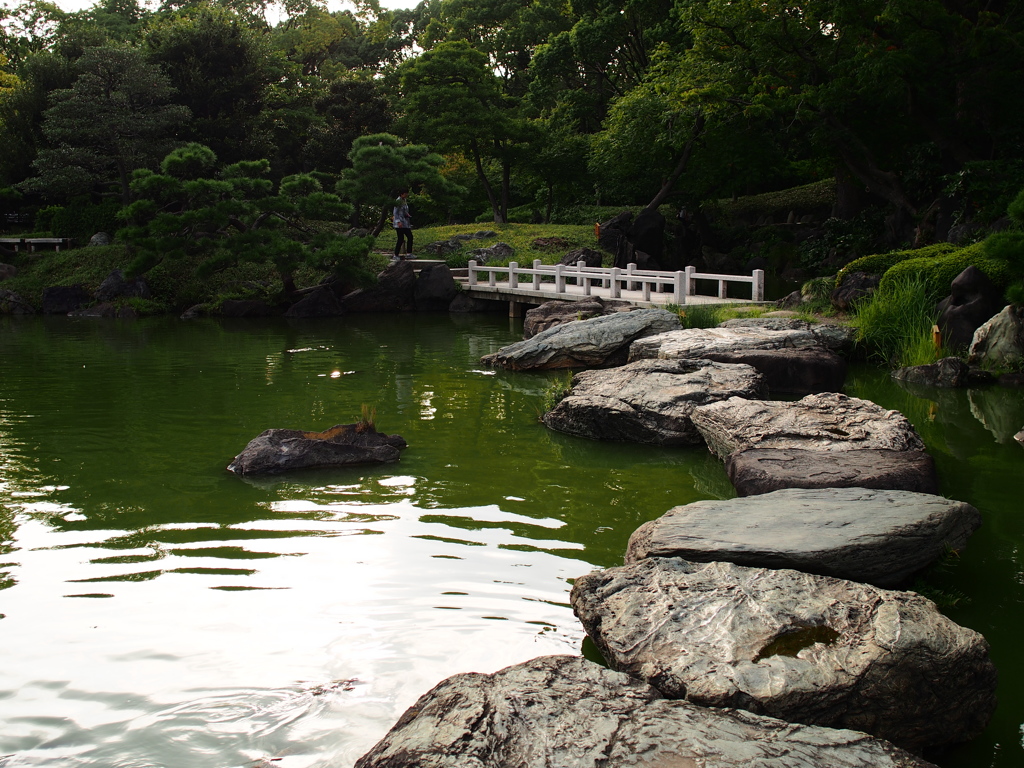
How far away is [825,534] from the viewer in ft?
13.6

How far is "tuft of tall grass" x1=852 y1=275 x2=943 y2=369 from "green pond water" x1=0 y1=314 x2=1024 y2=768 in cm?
124

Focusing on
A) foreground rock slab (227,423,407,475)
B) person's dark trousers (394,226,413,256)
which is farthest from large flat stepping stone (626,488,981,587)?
person's dark trousers (394,226,413,256)

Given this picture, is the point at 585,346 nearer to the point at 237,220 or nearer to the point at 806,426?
the point at 806,426

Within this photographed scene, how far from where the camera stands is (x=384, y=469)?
6727 mm

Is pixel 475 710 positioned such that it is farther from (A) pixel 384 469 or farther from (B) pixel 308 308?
(B) pixel 308 308

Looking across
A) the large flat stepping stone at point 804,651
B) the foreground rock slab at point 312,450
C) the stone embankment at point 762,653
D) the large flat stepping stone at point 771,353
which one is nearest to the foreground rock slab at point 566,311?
the large flat stepping stone at point 771,353

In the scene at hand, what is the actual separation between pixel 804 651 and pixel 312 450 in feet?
14.7

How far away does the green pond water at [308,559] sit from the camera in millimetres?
3293

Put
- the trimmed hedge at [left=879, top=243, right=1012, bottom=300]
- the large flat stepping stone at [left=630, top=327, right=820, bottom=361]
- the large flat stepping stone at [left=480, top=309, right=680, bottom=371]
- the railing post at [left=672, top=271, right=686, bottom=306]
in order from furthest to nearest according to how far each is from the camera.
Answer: the railing post at [left=672, top=271, right=686, bottom=306] → the large flat stepping stone at [left=480, top=309, right=680, bottom=371] → the trimmed hedge at [left=879, top=243, right=1012, bottom=300] → the large flat stepping stone at [left=630, top=327, right=820, bottom=361]

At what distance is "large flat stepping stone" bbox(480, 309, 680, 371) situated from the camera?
11.6 m

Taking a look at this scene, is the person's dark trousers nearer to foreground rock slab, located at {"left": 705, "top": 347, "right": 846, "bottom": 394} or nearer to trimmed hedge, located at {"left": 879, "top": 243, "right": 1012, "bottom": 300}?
trimmed hedge, located at {"left": 879, "top": 243, "right": 1012, "bottom": 300}

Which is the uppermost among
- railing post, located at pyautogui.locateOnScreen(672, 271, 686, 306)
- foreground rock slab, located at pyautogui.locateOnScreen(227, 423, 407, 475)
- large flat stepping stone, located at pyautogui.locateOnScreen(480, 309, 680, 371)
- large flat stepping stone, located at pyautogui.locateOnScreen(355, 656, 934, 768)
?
railing post, located at pyautogui.locateOnScreen(672, 271, 686, 306)

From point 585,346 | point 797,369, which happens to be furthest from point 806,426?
point 585,346

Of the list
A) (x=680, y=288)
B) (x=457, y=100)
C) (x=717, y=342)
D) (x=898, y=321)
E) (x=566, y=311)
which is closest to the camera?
(x=717, y=342)
